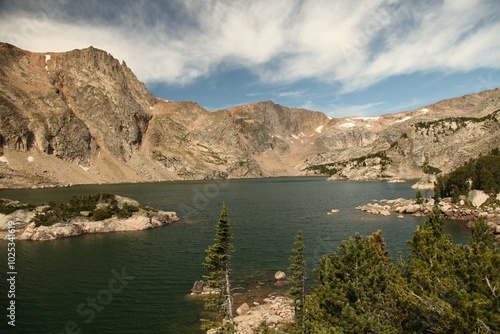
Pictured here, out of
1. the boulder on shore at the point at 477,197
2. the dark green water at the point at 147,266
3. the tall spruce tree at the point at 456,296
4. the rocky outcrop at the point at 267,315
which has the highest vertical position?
the tall spruce tree at the point at 456,296

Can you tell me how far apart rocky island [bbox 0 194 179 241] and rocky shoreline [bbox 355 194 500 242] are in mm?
62316

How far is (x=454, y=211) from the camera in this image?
Answer: 85.3 meters

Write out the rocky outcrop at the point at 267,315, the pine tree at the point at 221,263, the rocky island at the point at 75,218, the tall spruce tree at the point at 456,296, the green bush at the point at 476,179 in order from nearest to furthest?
the tall spruce tree at the point at 456,296 → the pine tree at the point at 221,263 → the rocky outcrop at the point at 267,315 → the rocky island at the point at 75,218 → the green bush at the point at 476,179

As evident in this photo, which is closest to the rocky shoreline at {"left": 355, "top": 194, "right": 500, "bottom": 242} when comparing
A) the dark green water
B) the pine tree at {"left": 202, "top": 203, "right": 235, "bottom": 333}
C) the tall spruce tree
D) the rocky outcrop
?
the dark green water

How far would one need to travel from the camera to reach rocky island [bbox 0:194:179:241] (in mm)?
68688

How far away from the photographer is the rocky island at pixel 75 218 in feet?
225

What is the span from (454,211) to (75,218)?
9309 cm

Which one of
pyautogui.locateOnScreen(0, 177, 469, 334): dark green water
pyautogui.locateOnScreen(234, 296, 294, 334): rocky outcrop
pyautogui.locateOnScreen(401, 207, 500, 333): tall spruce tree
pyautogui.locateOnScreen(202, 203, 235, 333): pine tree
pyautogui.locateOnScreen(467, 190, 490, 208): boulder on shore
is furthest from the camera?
pyautogui.locateOnScreen(467, 190, 490, 208): boulder on shore

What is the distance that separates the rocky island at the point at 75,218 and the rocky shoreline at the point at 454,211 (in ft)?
204

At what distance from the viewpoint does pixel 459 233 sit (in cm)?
6750

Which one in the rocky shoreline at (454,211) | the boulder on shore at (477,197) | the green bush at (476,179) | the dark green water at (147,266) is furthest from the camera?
the green bush at (476,179)

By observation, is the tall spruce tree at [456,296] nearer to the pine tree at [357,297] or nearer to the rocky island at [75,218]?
the pine tree at [357,297]

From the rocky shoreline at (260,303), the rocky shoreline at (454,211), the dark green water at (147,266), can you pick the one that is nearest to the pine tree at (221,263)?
the rocky shoreline at (260,303)

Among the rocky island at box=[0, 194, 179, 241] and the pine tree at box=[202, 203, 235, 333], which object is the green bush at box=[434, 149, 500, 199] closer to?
the rocky island at box=[0, 194, 179, 241]
